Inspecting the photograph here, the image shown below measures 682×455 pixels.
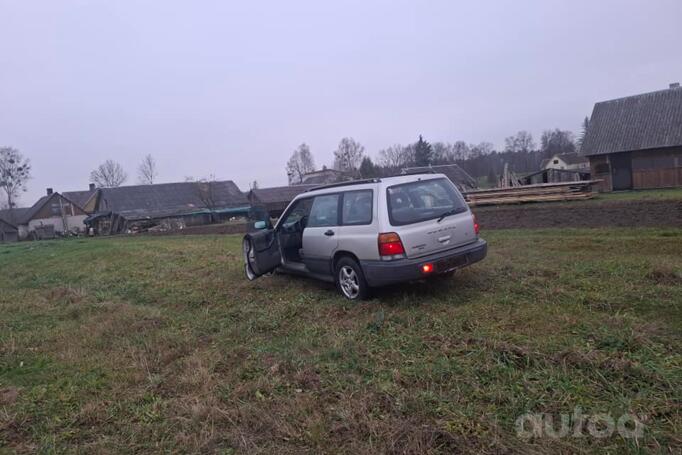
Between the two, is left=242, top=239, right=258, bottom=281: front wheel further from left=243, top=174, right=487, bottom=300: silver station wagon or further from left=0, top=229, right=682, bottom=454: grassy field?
left=243, top=174, right=487, bottom=300: silver station wagon

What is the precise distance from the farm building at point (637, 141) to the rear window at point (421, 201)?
25.4 metres

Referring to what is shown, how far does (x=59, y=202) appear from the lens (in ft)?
203

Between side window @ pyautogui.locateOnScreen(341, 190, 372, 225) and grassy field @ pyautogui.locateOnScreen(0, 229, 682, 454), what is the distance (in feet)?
3.59

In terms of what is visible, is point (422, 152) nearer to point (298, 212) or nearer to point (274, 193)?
point (274, 193)

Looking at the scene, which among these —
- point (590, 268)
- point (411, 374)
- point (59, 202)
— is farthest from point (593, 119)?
point (59, 202)

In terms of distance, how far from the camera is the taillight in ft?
18.0

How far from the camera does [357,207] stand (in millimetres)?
6105

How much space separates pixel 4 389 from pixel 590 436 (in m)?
4.80

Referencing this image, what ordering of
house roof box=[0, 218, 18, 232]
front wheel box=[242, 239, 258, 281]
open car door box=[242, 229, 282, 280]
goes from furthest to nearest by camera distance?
house roof box=[0, 218, 18, 232], front wheel box=[242, 239, 258, 281], open car door box=[242, 229, 282, 280]

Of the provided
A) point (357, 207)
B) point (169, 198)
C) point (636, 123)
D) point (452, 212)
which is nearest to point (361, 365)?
point (357, 207)

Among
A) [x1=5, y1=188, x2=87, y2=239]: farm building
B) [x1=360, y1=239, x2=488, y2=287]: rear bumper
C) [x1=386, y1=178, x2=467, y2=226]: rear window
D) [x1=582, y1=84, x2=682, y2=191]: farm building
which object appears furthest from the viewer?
[x1=5, y1=188, x2=87, y2=239]: farm building

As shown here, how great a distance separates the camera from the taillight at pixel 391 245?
5.49 metres

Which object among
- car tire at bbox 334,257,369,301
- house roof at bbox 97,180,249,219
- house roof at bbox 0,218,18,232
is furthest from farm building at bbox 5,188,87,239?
car tire at bbox 334,257,369,301

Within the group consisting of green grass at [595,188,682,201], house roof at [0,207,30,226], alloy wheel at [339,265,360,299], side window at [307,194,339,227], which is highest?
house roof at [0,207,30,226]
